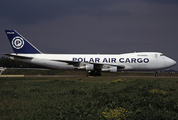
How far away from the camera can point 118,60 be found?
36.7m

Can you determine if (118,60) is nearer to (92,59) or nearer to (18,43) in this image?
(92,59)

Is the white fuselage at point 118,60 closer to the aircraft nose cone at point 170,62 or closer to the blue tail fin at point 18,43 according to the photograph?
the aircraft nose cone at point 170,62

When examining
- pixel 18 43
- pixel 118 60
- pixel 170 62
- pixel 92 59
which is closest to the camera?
pixel 118 60

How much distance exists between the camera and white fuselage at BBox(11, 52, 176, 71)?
120 feet

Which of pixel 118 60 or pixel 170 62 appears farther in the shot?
pixel 170 62

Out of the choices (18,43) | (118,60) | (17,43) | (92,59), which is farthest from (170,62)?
(17,43)

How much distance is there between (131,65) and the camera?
36719 millimetres

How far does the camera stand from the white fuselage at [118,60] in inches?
1442

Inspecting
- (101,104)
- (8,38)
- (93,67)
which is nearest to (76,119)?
(101,104)

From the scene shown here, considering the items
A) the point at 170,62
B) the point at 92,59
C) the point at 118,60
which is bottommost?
the point at 170,62

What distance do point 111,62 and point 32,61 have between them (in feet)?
49.7

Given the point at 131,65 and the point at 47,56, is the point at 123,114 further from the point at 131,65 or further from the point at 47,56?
the point at 47,56

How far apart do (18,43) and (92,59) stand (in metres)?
14.9

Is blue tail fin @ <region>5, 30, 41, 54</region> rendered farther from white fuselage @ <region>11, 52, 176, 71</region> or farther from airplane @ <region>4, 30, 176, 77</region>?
white fuselage @ <region>11, 52, 176, 71</region>
